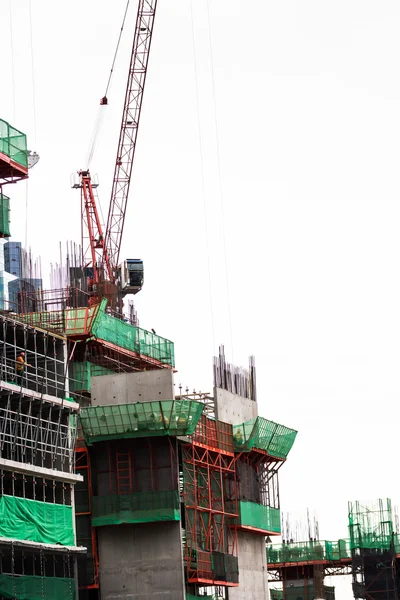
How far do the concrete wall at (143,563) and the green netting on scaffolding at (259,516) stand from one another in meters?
13.3

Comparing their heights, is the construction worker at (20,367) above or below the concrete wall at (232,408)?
below

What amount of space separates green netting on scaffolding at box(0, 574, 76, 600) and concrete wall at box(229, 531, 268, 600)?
1274 inches

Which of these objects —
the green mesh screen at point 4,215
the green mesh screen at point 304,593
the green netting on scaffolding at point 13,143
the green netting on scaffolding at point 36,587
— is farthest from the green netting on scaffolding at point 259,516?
the green netting on scaffolding at point 13,143

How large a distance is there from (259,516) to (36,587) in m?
41.3

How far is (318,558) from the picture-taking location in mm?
181000

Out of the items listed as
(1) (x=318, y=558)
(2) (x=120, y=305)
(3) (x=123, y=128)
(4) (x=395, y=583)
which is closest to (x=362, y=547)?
(4) (x=395, y=583)

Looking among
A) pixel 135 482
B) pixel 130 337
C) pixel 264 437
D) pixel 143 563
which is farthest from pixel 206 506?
pixel 130 337

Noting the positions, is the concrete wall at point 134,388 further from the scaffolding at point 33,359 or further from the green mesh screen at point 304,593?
the green mesh screen at point 304,593

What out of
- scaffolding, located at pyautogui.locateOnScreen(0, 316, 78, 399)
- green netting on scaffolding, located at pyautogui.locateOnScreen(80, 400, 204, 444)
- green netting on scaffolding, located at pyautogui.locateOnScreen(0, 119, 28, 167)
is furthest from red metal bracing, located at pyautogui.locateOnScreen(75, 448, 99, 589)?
green netting on scaffolding, located at pyautogui.locateOnScreen(0, 119, 28, 167)

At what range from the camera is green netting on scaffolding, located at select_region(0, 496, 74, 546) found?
100 metres

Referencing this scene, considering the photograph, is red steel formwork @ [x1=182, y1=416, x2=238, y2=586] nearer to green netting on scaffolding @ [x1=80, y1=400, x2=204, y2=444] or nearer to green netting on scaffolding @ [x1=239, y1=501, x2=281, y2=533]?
green netting on scaffolding @ [x1=239, y1=501, x2=281, y2=533]

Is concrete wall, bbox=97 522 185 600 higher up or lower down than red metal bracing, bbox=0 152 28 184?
lower down

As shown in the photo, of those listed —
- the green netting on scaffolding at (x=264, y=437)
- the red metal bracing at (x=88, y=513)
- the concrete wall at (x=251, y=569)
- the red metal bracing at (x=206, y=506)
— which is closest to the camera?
the red metal bracing at (x=88, y=513)

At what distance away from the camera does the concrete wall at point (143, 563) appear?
122250 millimetres
